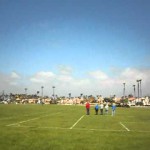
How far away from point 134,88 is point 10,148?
18055 centimetres

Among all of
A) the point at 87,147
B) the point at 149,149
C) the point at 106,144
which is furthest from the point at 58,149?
the point at 149,149

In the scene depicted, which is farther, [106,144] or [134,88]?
[134,88]

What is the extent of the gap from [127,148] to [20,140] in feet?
18.0

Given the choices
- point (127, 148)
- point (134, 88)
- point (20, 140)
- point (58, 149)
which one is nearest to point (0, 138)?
point (20, 140)

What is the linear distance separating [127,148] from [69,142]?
3.01 metres

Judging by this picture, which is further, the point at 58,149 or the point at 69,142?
the point at 69,142

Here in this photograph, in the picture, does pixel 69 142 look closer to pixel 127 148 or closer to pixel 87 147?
pixel 87 147

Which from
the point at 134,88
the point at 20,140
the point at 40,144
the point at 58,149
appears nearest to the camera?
the point at 58,149

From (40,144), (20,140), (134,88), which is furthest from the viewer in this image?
(134,88)

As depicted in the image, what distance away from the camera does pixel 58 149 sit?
13.3 meters

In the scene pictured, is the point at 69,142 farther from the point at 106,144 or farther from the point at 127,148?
the point at 127,148

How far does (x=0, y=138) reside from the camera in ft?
53.6

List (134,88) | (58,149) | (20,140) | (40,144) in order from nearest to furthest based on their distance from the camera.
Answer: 1. (58,149)
2. (40,144)
3. (20,140)
4. (134,88)

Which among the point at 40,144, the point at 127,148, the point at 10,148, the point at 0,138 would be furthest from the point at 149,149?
the point at 0,138
